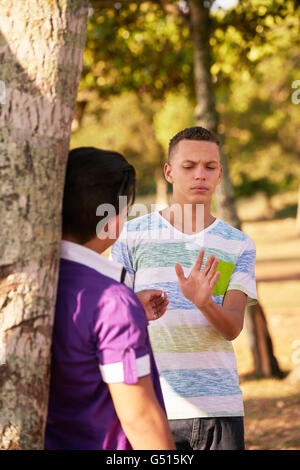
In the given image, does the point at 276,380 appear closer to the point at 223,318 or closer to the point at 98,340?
the point at 223,318

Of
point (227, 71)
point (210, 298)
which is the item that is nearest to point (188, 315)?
point (210, 298)

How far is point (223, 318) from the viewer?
109 inches

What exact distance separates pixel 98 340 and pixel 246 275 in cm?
134

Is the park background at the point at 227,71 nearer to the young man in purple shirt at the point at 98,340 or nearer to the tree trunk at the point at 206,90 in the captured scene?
the tree trunk at the point at 206,90

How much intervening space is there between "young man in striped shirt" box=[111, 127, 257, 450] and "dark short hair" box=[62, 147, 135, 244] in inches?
33.0

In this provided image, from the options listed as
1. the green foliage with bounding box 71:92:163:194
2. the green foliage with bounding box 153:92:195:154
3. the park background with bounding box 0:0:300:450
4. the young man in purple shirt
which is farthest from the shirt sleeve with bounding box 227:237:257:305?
the green foliage with bounding box 71:92:163:194

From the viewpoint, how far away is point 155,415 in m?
1.80

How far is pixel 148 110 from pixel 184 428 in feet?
120

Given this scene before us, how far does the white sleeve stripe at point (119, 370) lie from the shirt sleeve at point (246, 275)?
1249 millimetres

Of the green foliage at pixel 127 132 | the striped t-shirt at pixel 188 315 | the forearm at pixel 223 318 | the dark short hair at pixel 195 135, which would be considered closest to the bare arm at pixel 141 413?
the forearm at pixel 223 318

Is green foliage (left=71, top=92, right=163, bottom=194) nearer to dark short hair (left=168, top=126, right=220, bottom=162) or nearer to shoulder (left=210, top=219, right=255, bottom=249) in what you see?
dark short hair (left=168, top=126, right=220, bottom=162)

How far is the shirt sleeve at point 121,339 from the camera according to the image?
178 centimetres

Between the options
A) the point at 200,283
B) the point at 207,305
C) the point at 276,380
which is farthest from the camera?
the point at 276,380

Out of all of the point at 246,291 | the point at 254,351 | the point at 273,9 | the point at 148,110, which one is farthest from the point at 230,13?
the point at 148,110
